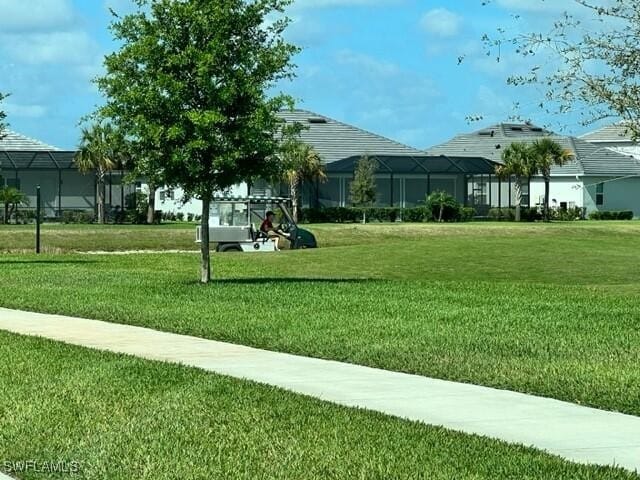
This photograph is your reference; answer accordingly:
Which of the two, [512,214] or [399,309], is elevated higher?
[512,214]

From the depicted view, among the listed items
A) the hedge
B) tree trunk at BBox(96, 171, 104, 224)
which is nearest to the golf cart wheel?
tree trunk at BBox(96, 171, 104, 224)

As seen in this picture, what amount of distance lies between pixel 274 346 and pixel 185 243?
36.0 m

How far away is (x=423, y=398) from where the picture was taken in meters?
10.8

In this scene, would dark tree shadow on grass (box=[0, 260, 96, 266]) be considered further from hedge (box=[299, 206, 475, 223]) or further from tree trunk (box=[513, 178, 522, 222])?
tree trunk (box=[513, 178, 522, 222])

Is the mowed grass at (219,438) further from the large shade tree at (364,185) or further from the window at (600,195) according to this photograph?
the window at (600,195)

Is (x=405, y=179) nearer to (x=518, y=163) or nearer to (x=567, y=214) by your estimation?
(x=518, y=163)

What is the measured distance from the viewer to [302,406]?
33.1 ft

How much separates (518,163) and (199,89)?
62.7m

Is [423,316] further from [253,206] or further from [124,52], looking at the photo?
[253,206]

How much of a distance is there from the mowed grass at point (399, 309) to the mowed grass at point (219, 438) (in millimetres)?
2369

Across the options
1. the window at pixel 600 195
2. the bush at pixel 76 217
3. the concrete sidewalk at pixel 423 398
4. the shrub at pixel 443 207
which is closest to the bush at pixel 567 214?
the window at pixel 600 195

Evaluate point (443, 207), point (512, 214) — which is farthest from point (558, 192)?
point (443, 207)

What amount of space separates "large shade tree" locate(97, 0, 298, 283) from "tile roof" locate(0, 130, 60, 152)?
60.3 meters

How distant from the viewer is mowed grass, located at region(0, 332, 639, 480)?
775 cm
